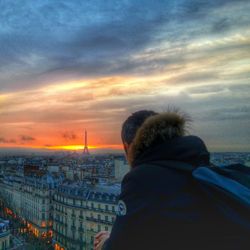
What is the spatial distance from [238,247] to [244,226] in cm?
4

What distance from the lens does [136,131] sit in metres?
0.75

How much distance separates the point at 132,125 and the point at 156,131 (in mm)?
86

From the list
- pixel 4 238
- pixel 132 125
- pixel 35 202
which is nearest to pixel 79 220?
pixel 4 238

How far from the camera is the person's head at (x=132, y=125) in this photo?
2.52 feet

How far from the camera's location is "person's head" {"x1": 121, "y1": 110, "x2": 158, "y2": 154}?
767 mm

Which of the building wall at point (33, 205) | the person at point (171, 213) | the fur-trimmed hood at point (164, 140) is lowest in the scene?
the building wall at point (33, 205)

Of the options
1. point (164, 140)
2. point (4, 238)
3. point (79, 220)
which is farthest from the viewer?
point (79, 220)

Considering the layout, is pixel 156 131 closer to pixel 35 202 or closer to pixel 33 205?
pixel 35 202

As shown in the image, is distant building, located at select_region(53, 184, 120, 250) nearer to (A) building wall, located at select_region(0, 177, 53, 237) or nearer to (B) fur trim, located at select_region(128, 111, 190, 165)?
(A) building wall, located at select_region(0, 177, 53, 237)

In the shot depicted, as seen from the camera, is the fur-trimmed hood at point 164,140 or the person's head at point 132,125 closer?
the fur-trimmed hood at point 164,140

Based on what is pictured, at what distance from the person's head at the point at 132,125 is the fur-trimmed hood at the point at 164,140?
3 centimetres

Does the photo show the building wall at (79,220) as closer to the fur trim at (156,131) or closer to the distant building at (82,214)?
the distant building at (82,214)

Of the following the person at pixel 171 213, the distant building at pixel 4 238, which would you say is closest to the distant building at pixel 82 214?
the distant building at pixel 4 238

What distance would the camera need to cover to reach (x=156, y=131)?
701mm
